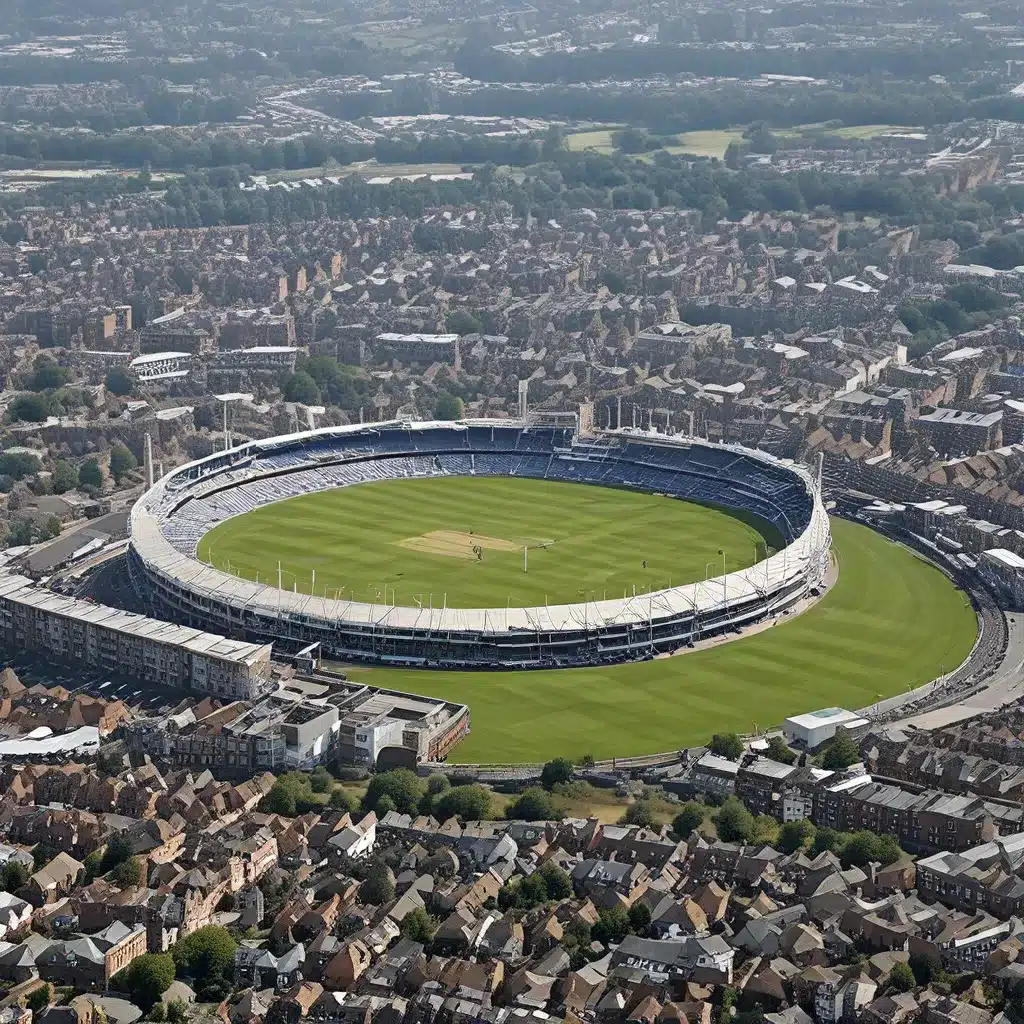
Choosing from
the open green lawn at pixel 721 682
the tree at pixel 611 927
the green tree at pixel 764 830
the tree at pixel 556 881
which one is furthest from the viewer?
the open green lawn at pixel 721 682

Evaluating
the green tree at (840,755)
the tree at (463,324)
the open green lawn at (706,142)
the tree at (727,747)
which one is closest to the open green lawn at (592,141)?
the open green lawn at (706,142)

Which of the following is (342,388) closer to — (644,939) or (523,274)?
(523,274)

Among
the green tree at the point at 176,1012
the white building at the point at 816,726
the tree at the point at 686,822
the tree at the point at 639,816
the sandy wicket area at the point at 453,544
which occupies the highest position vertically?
the green tree at the point at 176,1012

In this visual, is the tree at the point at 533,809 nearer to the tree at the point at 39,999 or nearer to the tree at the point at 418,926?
the tree at the point at 418,926

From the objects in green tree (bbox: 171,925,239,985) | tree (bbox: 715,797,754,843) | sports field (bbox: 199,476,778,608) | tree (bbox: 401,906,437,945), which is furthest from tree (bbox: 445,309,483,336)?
green tree (bbox: 171,925,239,985)

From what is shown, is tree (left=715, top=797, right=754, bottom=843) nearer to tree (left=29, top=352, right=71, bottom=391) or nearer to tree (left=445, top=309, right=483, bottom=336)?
tree (left=29, top=352, right=71, bottom=391)

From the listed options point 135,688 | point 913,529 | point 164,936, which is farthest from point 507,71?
point 164,936

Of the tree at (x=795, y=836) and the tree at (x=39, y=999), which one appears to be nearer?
the tree at (x=39, y=999)

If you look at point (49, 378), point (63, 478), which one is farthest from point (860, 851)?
point (49, 378)

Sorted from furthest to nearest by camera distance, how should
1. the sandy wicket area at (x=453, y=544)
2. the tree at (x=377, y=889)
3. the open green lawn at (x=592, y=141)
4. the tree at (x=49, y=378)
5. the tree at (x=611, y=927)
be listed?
1. the open green lawn at (x=592, y=141)
2. the tree at (x=49, y=378)
3. the sandy wicket area at (x=453, y=544)
4. the tree at (x=377, y=889)
5. the tree at (x=611, y=927)
